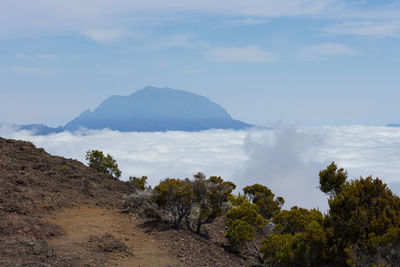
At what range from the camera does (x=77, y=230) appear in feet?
42.3

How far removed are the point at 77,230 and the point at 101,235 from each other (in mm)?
1210

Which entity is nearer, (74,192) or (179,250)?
(179,250)

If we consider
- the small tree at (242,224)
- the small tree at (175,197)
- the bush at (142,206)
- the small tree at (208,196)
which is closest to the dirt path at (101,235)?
the bush at (142,206)

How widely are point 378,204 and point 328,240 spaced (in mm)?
1676

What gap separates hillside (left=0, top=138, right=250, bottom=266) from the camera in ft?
32.6

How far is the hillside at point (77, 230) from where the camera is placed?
32.6ft

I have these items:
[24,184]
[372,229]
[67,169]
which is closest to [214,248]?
[372,229]

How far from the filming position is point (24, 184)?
17078mm

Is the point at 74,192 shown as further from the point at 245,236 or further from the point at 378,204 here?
the point at 378,204

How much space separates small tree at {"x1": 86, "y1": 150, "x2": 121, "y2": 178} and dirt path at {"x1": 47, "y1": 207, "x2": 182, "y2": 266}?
415 inches

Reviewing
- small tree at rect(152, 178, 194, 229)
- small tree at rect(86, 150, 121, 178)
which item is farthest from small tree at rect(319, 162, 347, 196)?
small tree at rect(86, 150, 121, 178)

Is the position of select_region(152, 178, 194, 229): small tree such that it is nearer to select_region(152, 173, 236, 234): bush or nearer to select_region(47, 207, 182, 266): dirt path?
select_region(152, 173, 236, 234): bush

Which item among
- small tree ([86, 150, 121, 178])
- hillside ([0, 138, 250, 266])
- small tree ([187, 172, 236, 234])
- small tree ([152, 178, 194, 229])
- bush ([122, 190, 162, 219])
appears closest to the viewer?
hillside ([0, 138, 250, 266])

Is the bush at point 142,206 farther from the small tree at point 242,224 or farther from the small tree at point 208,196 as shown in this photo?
the small tree at point 242,224
